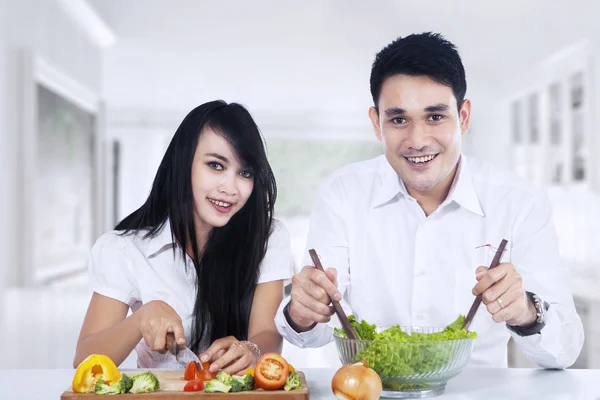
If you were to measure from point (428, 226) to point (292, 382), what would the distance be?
2.34ft

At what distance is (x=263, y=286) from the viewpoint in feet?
5.88

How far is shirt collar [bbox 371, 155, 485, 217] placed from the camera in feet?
5.85

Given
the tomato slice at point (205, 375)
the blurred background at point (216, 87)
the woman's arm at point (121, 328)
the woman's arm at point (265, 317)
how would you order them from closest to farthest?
the tomato slice at point (205, 375)
the woman's arm at point (121, 328)
the woman's arm at point (265, 317)
the blurred background at point (216, 87)

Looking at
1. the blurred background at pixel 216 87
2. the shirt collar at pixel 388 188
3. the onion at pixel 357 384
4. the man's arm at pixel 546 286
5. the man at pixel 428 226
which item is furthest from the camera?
the blurred background at pixel 216 87

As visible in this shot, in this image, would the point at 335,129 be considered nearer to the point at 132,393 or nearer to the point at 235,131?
the point at 235,131

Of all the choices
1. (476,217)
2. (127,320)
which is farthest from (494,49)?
(127,320)

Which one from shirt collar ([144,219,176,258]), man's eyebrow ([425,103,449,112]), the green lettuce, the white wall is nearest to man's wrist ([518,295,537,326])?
the green lettuce

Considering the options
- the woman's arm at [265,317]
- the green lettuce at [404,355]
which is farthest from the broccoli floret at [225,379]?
the woman's arm at [265,317]

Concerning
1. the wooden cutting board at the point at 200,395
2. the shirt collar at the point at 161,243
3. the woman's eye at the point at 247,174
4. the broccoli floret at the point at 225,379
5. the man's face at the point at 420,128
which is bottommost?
the wooden cutting board at the point at 200,395

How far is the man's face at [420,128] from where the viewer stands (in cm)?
165

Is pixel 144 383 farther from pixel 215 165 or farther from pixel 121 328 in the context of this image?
pixel 215 165

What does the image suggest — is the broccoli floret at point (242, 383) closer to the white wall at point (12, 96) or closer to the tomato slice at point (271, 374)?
the tomato slice at point (271, 374)

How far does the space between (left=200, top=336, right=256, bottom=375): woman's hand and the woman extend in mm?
219

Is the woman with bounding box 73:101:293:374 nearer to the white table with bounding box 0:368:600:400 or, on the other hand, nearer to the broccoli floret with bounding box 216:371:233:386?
the white table with bounding box 0:368:600:400
